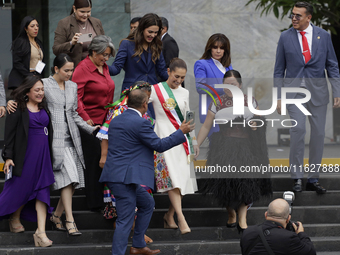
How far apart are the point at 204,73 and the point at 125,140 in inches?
74.8

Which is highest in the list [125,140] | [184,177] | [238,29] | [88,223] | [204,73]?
[238,29]

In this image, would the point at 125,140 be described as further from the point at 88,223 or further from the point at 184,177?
the point at 88,223

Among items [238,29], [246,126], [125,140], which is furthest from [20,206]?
[238,29]

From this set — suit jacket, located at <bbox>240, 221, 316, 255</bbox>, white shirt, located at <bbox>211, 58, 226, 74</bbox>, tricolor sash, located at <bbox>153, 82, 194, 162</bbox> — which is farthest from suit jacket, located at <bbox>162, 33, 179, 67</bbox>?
suit jacket, located at <bbox>240, 221, 316, 255</bbox>

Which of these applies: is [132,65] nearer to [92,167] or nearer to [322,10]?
[92,167]

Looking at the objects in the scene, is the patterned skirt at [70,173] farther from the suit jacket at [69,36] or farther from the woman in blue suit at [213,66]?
the woman in blue suit at [213,66]

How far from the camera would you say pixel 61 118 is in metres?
6.59

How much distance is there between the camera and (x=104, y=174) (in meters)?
5.82

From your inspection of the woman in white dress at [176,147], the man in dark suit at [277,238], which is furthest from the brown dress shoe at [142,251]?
the man in dark suit at [277,238]

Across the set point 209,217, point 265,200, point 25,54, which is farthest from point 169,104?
point 25,54

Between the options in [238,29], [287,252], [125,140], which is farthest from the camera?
[238,29]

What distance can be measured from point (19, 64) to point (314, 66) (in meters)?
3.48

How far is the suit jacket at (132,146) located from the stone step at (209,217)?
1284 mm

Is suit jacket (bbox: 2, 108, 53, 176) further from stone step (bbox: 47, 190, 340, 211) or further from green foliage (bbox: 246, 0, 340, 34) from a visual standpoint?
green foliage (bbox: 246, 0, 340, 34)
